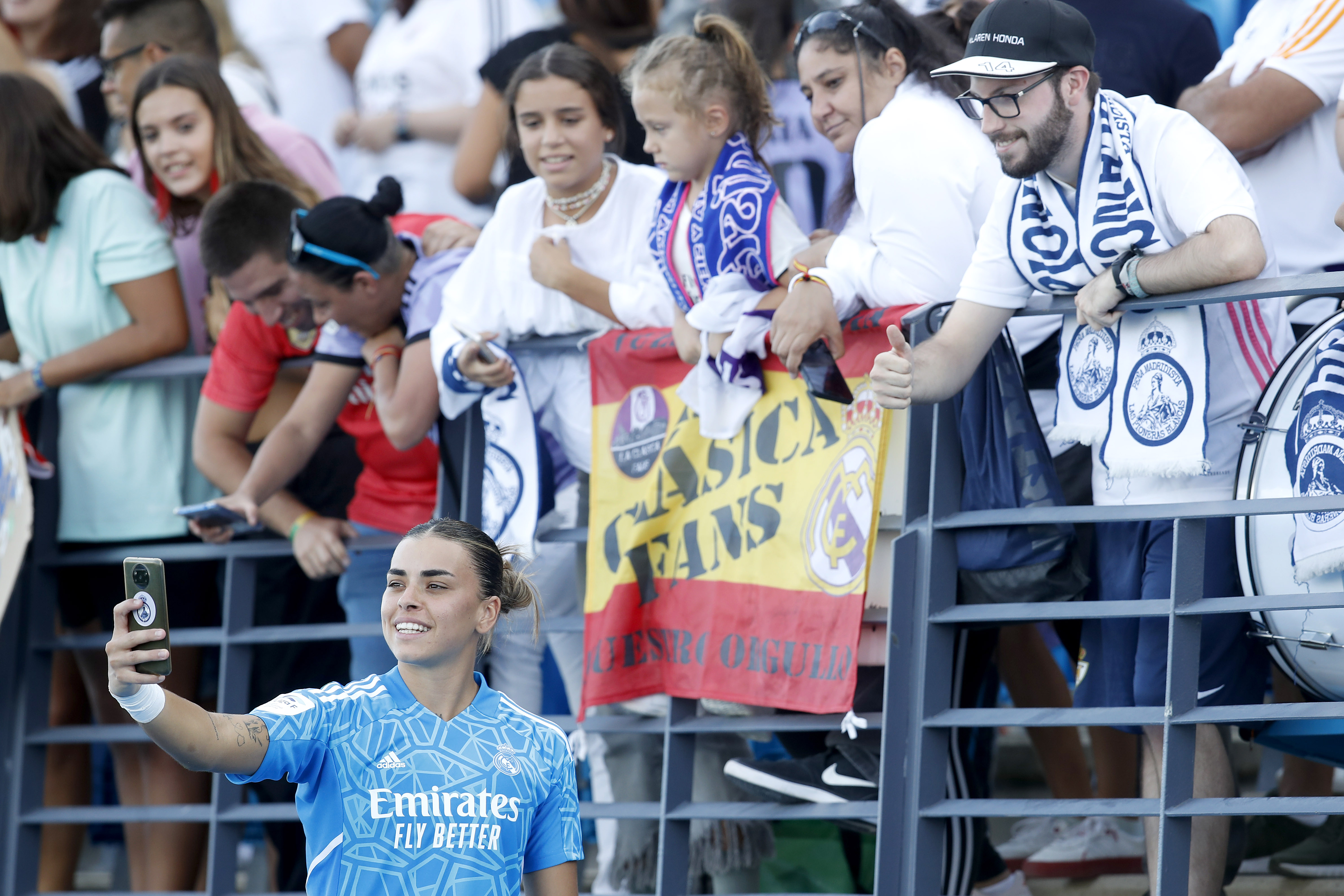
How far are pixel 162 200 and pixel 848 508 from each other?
2.86 metres

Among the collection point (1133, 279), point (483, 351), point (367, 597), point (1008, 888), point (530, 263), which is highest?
point (530, 263)

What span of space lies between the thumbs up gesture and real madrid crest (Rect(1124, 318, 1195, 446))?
497 millimetres

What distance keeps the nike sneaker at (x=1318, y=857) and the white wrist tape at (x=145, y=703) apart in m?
3.34

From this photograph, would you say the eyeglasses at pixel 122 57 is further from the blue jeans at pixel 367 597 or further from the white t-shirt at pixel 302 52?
the blue jeans at pixel 367 597

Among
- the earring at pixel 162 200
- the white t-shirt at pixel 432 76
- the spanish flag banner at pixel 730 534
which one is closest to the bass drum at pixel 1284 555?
the spanish flag banner at pixel 730 534

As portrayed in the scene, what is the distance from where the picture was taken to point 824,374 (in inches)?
162

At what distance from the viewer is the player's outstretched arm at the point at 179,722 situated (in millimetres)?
2816

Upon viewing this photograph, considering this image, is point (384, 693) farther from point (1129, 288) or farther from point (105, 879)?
point (105, 879)

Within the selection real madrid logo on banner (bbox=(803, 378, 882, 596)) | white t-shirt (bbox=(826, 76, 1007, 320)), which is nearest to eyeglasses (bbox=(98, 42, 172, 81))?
white t-shirt (bbox=(826, 76, 1007, 320))

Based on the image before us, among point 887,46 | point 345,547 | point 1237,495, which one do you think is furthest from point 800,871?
point 887,46

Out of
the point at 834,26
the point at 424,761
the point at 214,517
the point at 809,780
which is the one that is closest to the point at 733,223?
the point at 834,26

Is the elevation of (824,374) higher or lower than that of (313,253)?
lower

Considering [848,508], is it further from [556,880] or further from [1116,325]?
[556,880]

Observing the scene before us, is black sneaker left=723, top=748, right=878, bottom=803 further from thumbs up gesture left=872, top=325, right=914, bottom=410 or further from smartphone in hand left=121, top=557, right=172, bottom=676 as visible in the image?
smartphone in hand left=121, top=557, right=172, bottom=676
